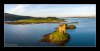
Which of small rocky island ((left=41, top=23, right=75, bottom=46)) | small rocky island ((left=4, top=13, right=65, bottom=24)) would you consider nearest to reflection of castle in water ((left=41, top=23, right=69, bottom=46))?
small rocky island ((left=41, top=23, right=75, bottom=46))

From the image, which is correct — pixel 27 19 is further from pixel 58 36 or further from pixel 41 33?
pixel 58 36

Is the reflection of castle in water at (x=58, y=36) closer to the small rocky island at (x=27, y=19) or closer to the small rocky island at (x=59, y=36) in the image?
the small rocky island at (x=59, y=36)

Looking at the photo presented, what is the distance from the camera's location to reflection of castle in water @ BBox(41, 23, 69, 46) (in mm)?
1801

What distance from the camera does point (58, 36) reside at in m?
1.82

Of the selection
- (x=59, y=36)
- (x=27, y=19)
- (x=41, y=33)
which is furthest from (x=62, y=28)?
(x=27, y=19)

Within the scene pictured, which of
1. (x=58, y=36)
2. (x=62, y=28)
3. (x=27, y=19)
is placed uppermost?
(x=27, y=19)

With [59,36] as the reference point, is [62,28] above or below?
above

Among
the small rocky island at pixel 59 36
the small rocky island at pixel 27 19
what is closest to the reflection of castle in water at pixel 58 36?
the small rocky island at pixel 59 36

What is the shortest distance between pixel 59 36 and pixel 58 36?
14 millimetres

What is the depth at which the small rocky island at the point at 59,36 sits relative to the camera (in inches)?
70.8

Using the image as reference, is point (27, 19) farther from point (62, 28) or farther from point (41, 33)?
point (62, 28)
